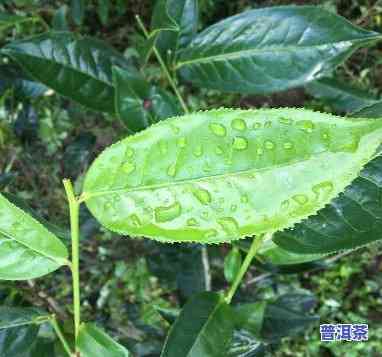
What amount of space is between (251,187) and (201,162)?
0.06m

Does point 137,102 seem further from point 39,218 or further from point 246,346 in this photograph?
point 246,346

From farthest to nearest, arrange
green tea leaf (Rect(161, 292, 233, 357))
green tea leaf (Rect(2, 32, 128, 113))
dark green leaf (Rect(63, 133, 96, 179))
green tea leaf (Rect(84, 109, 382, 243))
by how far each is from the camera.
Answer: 1. dark green leaf (Rect(63, 133, 96, 179))
2. green tea leaf (Rect(2, 32, 128, 113))
3. green tea leaf (Rect(161, 292, 233, 357))
4. green tea leaf (Rect(84, 109, 382, 243))

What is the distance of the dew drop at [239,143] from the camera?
51 cm

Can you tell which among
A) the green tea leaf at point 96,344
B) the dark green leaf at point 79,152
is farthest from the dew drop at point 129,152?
the dark green leaf at point 79,152

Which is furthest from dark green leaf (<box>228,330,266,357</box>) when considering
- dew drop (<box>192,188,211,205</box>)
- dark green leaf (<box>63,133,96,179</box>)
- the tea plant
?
dark green leaf (<box>63,133,96,179</box>)

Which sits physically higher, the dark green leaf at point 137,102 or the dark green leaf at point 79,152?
the dark green leaf at point 137,102

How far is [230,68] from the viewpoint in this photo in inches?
44.1

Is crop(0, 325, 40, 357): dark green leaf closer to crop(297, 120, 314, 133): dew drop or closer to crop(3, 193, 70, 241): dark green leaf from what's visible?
crop(3, 193, 70, 241): dark green leaf

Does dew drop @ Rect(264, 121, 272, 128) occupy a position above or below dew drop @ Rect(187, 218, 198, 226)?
above

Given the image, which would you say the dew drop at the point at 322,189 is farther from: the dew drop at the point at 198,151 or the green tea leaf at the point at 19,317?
the green tea leaf at the point at 19,317

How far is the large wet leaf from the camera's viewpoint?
695mm

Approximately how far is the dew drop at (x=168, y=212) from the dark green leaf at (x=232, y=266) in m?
0.50

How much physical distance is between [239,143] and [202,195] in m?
0.07

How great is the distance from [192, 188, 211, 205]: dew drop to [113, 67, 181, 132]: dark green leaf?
51 centimetres
